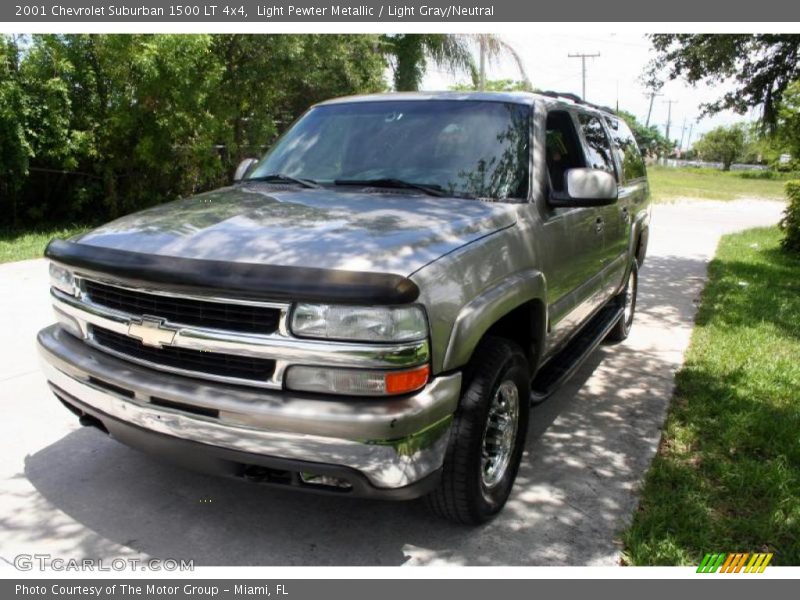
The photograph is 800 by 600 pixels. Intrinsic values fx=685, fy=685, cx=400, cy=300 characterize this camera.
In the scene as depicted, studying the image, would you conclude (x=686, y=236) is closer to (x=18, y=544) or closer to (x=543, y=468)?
(x=543, y=468)

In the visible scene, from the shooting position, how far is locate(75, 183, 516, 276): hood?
8.48 ft

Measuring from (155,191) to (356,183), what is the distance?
32.5ft

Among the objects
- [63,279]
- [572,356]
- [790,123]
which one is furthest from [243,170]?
[790,123]

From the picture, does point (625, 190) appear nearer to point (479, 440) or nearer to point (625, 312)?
point (625, 312)

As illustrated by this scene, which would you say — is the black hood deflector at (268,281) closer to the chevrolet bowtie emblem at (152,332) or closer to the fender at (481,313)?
the chevrolet bowtie emblem at (152,332)

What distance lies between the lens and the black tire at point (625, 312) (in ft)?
20.1

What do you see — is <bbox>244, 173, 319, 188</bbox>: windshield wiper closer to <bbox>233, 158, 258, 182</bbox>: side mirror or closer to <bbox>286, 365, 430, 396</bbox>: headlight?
<bbox>233, 158, 258, 182</bbox>: side mirror

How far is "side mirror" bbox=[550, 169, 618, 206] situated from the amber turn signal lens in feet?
5.00

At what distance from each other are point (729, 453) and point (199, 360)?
10.00 ft

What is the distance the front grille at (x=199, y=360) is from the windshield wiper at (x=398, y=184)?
1.40 meters

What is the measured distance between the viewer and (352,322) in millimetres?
2418

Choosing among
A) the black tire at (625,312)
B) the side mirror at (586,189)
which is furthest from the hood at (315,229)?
the black tire at (625,312)

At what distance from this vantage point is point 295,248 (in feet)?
8.63

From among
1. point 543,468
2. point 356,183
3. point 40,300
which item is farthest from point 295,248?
point 40,300
